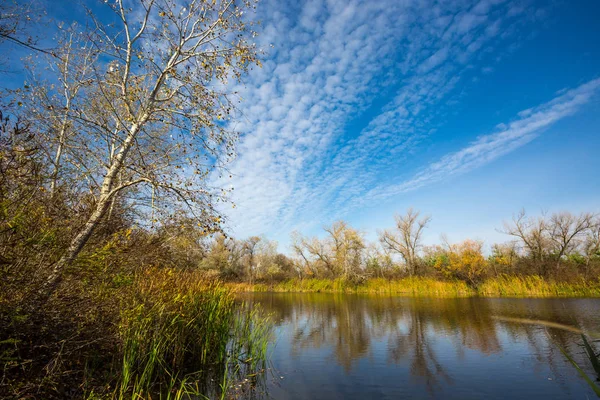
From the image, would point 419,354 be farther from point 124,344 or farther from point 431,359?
point 124,344


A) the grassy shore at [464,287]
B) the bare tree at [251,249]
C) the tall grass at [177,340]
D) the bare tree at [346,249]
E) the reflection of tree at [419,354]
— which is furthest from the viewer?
the bare tree at [251,249]

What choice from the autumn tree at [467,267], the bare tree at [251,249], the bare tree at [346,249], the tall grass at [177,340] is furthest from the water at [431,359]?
the bare tree at [251,249]

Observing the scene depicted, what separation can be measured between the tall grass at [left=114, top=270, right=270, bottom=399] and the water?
1054mm

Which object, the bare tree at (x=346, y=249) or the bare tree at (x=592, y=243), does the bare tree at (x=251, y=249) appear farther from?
the bare tree at (x=592, y=243)

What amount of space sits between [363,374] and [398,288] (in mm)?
24399

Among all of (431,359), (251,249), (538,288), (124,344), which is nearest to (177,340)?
(124,344)

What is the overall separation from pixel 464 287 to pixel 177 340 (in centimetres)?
2500

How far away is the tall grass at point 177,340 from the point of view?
16.5 ft

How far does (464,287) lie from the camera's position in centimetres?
2475

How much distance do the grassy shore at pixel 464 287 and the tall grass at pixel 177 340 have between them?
20.3 ft

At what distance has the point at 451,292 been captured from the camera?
24.8 meters

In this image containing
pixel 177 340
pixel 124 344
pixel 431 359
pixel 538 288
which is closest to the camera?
pixel 124 344

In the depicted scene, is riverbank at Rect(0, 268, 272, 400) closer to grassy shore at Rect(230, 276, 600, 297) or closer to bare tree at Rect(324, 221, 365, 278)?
grassy shore at Rect(230, 276, 600, 297)

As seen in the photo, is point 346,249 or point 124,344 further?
point 346,249
